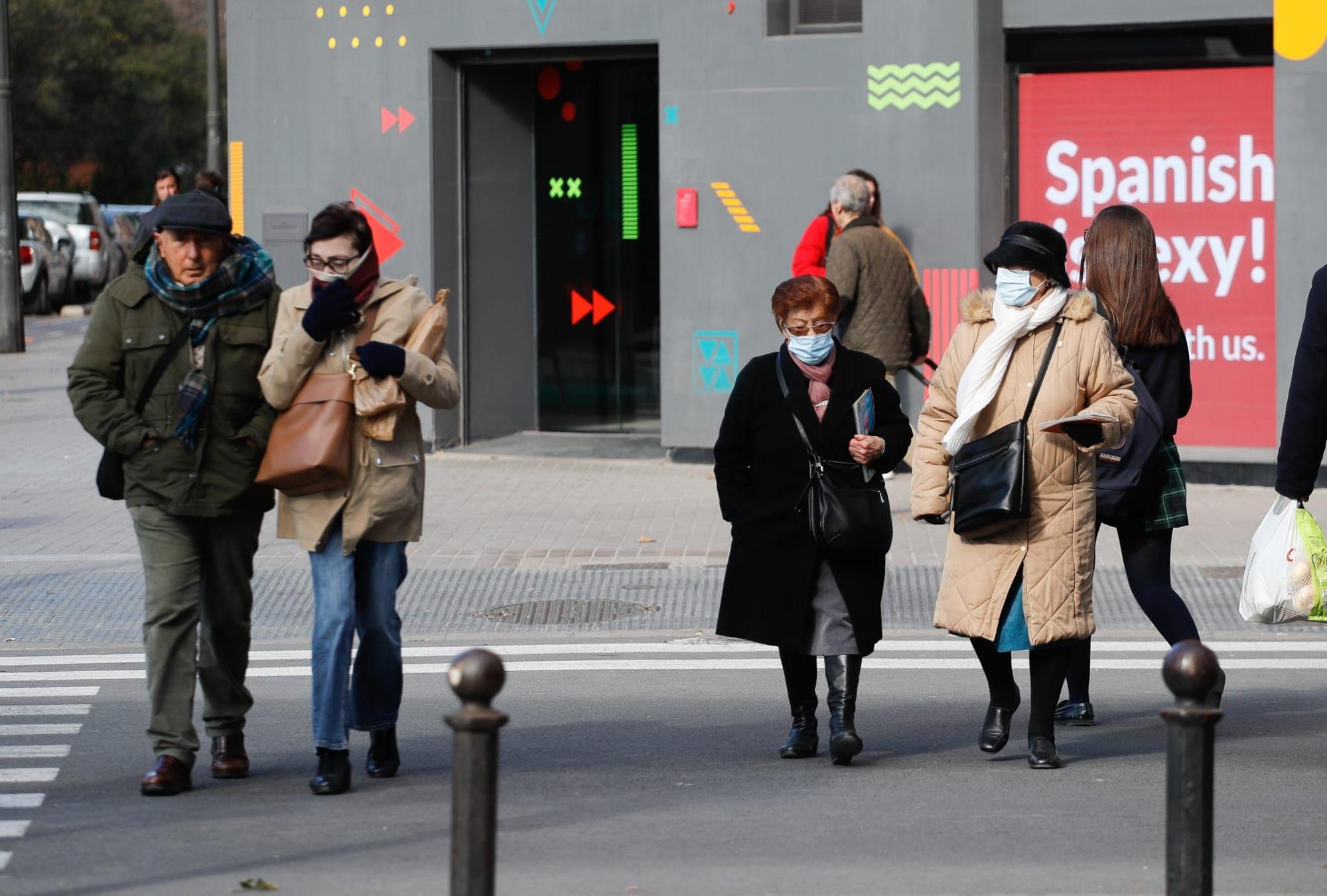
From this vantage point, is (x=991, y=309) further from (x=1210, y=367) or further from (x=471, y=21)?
(x=471, y=21)

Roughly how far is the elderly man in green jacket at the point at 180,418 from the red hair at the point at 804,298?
1.69m

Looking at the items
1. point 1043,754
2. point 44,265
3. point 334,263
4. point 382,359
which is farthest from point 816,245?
point 44,265

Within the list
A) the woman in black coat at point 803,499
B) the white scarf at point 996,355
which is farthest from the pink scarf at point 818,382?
the white scarf at point 996,355

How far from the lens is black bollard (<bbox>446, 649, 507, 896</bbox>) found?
400 centimetres

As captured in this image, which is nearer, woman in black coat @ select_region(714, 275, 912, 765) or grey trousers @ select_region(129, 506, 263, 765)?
grey trousers @ select_region(129, 506, 263, 765)

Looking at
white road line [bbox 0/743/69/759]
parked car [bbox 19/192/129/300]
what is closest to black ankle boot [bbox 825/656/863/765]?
white road line [bbox 0/743/69/759]

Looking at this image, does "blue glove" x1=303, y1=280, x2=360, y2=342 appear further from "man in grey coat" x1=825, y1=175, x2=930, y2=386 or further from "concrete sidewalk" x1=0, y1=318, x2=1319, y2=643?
"man in grey coat" x1=825, y1=175, x2=930, y2=386

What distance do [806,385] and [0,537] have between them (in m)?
6.67

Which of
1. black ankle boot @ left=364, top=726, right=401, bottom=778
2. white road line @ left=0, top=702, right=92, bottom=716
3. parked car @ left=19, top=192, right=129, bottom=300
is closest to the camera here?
black ankle boot @ left=364, top=726, right=401, bottom=778

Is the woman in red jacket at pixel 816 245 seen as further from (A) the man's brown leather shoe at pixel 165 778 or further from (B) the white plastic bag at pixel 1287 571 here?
(A) the man's brown leather shoe at pixel 165 778

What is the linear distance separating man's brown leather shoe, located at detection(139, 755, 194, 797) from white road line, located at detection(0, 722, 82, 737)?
42.5 inches

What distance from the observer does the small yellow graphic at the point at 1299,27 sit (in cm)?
1249

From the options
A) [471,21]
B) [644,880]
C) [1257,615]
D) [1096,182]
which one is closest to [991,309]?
[1257,615]

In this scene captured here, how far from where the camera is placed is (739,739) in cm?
718
